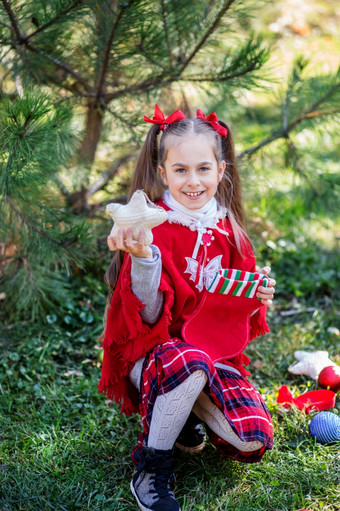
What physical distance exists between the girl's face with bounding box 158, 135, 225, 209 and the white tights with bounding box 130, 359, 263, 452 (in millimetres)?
585

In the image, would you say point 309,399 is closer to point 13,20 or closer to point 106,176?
point 106,176

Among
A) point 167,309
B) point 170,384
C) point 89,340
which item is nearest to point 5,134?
point 167,309

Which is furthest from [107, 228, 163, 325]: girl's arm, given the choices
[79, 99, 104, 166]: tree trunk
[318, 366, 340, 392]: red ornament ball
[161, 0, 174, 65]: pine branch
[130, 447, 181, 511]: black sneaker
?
[79, 99, 104, 166]: tree trunk

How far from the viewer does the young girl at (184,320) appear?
1670mm

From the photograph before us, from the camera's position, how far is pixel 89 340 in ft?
8.89

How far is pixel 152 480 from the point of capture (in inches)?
66.6

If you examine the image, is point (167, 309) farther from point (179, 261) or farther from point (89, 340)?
point (89, 340)

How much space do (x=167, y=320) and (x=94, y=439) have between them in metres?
0.64

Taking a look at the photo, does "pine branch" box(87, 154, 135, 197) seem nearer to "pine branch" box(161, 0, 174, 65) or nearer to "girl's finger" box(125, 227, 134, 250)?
"pine branch" box(161, 0, 174, 65)

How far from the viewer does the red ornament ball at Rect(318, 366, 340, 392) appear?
228cm

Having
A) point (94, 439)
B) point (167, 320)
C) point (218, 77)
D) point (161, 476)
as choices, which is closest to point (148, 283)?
point (167, 320)

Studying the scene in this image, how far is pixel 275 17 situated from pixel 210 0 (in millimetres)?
5693

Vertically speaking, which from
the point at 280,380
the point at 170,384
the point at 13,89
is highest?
the point at 13,89

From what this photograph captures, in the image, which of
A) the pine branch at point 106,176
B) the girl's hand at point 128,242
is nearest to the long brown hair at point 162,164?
the girl's hand at point 128,242
